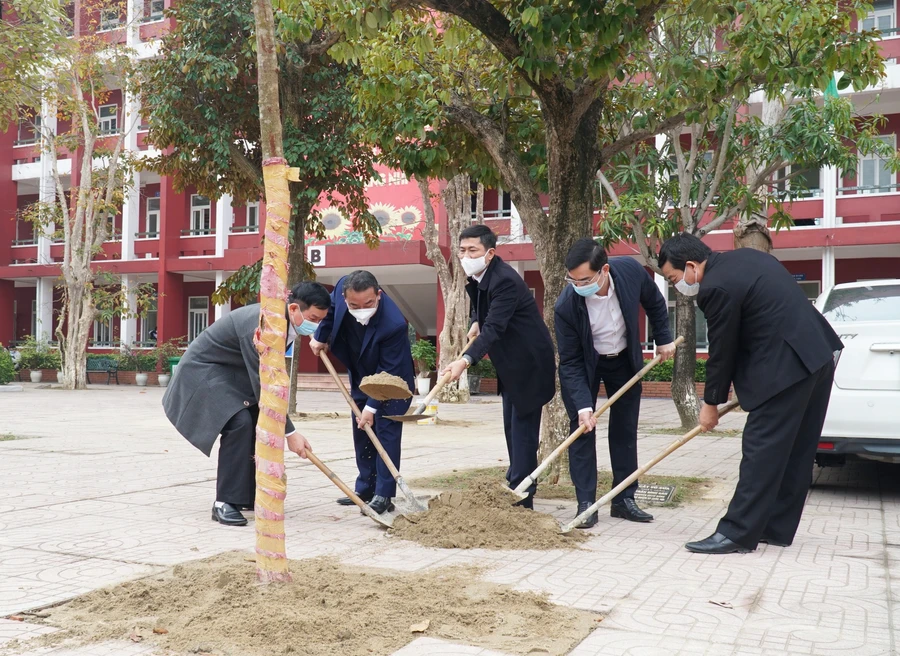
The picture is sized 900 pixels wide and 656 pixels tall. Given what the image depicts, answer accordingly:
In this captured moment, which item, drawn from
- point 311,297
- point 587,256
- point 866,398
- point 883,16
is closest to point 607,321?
point 587,256

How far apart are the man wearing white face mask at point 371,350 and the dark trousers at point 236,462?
681mm

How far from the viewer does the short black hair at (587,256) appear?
513 cm

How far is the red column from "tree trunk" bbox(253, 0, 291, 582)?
26092 millimetres

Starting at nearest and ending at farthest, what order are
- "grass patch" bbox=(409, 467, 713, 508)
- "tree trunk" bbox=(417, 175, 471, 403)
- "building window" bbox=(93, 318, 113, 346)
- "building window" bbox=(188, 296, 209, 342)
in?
"grass patch" bbox=(409, 467, 713, 508), "tree trunk" bbox=(417, 175, 471, 403), "building window" bbox=(188, 296, 209, 342), "building window" bbox=(93, 318, 113, 346)

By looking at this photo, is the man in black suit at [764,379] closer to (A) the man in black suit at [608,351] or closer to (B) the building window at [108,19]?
(A) the man in black suit at [608,351]

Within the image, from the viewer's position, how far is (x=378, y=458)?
564 cm

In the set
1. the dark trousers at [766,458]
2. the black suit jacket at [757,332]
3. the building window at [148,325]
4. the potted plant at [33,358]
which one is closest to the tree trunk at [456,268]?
the black suit jacket at [757,332]

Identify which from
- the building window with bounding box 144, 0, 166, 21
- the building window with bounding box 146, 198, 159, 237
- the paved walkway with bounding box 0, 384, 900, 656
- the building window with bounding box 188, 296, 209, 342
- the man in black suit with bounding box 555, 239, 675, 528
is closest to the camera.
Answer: the paved walkway with bounding box 0, 384, 900, 656

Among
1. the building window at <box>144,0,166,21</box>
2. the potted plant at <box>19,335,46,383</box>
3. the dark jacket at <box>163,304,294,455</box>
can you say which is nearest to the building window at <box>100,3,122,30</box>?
the building window at <box>144,0,166,21</box>

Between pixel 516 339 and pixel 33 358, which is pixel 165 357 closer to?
pixel 33 358

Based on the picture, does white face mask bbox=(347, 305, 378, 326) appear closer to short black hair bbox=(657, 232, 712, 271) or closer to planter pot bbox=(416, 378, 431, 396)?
short black hair bbox=(657, 232, 712, 271)

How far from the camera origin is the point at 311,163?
12633 millimetres

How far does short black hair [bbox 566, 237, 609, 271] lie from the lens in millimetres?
5133

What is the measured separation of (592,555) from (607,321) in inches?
61.8
